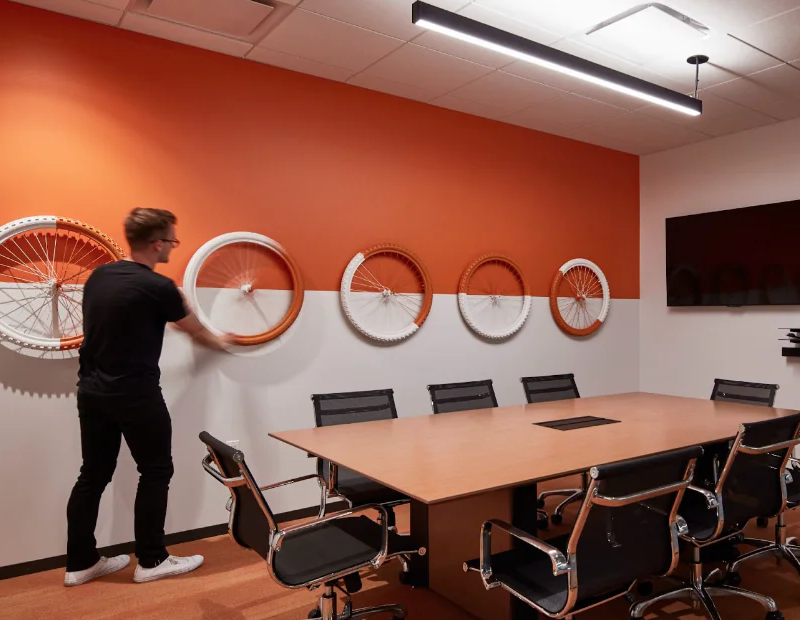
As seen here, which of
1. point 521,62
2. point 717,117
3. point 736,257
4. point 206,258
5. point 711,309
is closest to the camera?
point 206,258

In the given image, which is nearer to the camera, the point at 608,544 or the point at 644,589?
the point at 608,544

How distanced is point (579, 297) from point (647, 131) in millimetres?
1547

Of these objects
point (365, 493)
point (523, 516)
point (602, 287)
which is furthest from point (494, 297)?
point (523, 516)

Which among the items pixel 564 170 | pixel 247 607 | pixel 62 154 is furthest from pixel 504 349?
pixel 62 154

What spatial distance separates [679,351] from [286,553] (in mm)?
4664

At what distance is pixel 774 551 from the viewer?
3.03m

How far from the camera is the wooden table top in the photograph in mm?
2115

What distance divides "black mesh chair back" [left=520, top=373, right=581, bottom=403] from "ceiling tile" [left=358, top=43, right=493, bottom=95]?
6.86ft

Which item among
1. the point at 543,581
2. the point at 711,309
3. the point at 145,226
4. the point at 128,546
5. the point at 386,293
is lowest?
the point at 128,546

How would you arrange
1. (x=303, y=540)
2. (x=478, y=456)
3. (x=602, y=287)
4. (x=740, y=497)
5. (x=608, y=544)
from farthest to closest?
(x=602, y=287) → (x=740, y=497) → (x=478, y=456) → (x=303, y=540) → (x=608, y=544)

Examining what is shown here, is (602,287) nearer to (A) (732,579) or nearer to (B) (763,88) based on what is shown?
(B) (763,88)

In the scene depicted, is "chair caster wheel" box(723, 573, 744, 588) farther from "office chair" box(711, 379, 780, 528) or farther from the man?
the man

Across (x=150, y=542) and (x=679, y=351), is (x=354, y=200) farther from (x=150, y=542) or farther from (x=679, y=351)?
(x=679, y=351)

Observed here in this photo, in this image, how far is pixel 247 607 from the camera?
Result: 274cm
